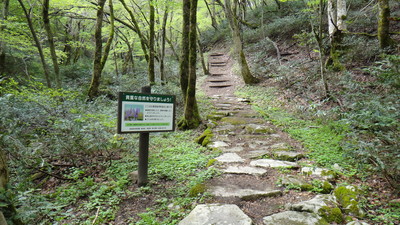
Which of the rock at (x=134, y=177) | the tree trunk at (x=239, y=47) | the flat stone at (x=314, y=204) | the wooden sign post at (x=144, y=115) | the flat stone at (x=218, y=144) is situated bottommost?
the rock at (x=134, y=177)

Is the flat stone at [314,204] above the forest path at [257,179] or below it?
above

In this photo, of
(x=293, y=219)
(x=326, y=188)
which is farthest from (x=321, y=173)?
(x=293, y=219)

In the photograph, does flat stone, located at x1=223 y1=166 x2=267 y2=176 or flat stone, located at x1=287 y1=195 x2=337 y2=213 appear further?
flat stone, located at x1=223 y1=166 x2=267 y2=176

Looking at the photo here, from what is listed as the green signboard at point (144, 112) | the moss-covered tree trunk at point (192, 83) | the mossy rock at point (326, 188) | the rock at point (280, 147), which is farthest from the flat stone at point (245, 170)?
the moss-covered tree trunk at point (192, 83)

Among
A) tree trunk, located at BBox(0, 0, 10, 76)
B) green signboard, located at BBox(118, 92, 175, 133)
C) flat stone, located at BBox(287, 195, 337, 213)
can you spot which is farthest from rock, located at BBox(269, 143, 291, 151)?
tree trunk, located at BBox(0, 0, 10, 76)

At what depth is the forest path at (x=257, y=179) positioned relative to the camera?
2.48m

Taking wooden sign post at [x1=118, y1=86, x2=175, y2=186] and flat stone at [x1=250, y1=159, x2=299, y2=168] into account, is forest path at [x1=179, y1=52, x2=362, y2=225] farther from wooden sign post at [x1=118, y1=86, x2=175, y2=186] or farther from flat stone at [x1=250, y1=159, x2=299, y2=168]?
wooden sign post at [x1=118, y1=86, x2=175, y2=186]

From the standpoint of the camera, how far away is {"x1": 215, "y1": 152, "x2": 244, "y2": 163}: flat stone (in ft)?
13.5

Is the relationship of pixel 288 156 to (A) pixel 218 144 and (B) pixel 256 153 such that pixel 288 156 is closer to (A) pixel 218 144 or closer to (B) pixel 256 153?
(B) pixel 256 153

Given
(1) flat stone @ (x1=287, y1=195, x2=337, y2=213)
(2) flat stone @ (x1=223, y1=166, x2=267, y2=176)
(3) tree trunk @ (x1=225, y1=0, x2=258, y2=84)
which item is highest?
(3) tree trunk @ (x1=225, y1=0, x2=258, y2=84)

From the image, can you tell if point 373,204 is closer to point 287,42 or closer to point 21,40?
point 287,42

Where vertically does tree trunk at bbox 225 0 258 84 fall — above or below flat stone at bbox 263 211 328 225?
above

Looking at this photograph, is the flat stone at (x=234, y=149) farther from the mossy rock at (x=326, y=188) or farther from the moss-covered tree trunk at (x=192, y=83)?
the mossy rock at (x=326, y=188)

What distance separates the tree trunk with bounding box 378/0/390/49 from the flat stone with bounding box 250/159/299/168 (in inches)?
237
